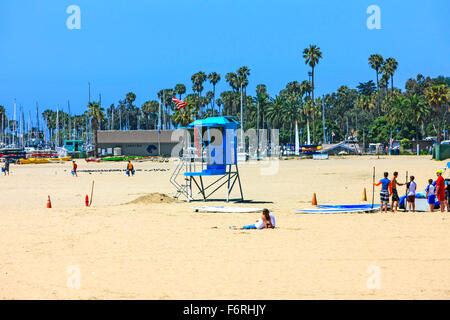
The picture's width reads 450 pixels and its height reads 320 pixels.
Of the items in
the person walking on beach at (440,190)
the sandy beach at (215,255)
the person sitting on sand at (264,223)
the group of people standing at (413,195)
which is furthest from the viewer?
the group of people standing at (413,195)

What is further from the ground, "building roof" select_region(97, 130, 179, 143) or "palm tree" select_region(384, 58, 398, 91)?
"palm tree" select_region(384, 58, 398, 91)

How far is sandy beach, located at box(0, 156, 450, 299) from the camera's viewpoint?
32.2 feet

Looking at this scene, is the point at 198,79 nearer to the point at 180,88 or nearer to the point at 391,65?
the point at 180,88

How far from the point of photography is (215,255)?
12969 mm

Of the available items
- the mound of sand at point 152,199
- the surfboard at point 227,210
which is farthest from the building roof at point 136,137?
the surfboard at point 227,210

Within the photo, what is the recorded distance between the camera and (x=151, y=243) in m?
14.6

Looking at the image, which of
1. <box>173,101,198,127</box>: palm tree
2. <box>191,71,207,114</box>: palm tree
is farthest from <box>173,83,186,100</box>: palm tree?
<box>173,101,198,127</box>: palm tree

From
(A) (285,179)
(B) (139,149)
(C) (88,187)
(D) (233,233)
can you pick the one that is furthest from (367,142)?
(D) (233,233)

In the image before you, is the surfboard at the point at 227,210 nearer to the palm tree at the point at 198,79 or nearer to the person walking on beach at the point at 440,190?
the person walking on beach at the point at 440,190

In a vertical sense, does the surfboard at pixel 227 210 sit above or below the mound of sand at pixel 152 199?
below

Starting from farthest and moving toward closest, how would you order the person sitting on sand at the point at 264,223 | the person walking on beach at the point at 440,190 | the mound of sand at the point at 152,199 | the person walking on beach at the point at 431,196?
the mound of sand at the point at 152,199, the person walking on beach at the point at 431,196, the person walking on beach at the point at 440,190, the person sitting on sand at the point at 264,223

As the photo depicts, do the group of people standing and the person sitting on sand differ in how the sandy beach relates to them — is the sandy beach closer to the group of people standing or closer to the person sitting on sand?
the person sitting on sand

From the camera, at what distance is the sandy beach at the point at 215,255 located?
983 cm

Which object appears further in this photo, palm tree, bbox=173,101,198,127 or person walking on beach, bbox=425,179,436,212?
palm tree, bbox=173,101,198,127
